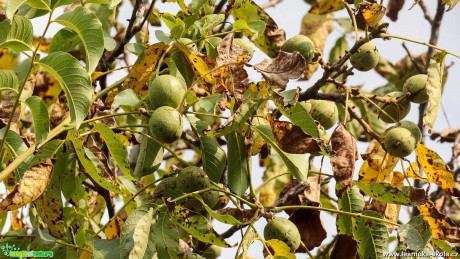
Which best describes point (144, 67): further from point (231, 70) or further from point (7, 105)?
point (7, 105)

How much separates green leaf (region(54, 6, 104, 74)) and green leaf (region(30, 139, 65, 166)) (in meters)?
0.26

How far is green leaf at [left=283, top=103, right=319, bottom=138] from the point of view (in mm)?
1835

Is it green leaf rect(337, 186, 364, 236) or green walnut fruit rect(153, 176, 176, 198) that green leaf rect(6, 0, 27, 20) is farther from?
green leaf rect(337, 186, 364, 236)

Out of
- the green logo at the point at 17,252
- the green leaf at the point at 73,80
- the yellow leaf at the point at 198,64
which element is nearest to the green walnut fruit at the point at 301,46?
the yellow leaf at the point at 198,64

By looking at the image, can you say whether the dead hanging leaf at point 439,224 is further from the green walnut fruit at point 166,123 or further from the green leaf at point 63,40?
the green leaf at point 63,40

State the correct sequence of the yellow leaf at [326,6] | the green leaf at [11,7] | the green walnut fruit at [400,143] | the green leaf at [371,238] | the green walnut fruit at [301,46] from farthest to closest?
1. the yellow leaf at [326,6]
2. the green walnut fruit at [301,46]
3. the green walnut fruit at [400,143]
4. the green leaf at [371,238]
5. the green leaf at [11,7]

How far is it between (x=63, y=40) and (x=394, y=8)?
131 centimetres

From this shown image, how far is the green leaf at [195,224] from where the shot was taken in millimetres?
1839

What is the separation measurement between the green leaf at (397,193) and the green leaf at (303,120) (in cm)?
26

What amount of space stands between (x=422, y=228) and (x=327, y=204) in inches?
71.1

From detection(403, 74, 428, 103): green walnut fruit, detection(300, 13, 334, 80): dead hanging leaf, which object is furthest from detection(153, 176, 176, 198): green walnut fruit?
detection(300, 13, 334, 80): dead hanging leaf

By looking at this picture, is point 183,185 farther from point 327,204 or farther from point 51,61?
point 327,204

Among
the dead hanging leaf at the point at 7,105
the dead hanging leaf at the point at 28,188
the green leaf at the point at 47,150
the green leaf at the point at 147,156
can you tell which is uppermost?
the dead hanging leaf at the point at 7,105

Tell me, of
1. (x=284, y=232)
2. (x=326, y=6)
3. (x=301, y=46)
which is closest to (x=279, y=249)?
(x=284, y=232)
